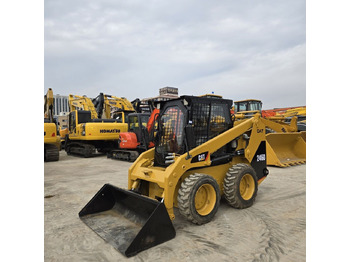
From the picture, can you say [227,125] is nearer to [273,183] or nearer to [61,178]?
[273,183]

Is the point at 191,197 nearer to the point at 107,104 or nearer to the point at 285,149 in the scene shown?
the point at 285,149

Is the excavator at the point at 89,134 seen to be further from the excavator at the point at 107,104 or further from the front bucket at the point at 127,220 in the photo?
the front bucket at the point at 127,220

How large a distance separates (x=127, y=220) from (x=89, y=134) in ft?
26.7

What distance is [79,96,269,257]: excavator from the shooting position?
132 inches

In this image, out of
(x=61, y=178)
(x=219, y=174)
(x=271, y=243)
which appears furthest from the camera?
(x=61, y=178)

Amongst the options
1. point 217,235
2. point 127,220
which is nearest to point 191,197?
point 217,235

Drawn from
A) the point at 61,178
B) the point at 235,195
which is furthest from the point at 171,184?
the point at 61,178

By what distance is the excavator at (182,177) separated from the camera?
132 inches

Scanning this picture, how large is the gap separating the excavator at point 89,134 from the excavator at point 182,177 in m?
7.33

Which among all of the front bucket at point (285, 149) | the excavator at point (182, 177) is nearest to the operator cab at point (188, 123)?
the excavator at point (182, 177)

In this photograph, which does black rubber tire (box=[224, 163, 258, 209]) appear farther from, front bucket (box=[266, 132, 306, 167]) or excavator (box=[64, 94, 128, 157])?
excavator (box=[64, 94, 128, 157])

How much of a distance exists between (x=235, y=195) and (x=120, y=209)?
1.92m

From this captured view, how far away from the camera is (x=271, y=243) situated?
3162 mm

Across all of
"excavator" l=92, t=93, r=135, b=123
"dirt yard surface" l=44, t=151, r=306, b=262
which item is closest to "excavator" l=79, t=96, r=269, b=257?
"dirt yard surface" l=44, t=151, r=306, b=262
